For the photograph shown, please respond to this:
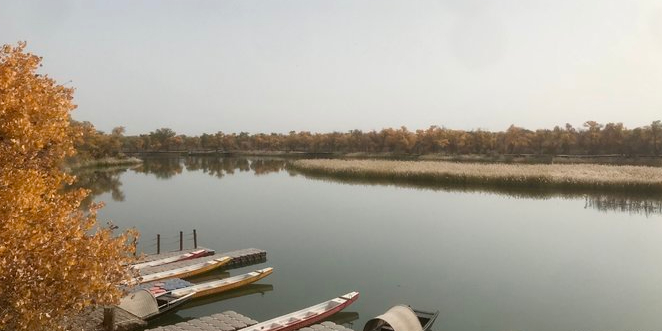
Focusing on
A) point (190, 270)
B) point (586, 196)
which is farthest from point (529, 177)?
point (190, 270)

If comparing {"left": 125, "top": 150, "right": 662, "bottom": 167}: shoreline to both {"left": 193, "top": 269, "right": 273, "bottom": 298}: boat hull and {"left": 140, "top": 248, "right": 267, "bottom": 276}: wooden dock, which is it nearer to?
{"left": 140, "top": 248, "right": 267, "bottom": 276}: wooden dock

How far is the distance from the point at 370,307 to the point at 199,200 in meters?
33.6

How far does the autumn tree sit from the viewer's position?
8625mm

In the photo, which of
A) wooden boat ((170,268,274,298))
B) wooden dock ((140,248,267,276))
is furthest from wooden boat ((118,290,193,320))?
wooden dock ((140,248,267,276))

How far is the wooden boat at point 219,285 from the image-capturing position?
768 inches

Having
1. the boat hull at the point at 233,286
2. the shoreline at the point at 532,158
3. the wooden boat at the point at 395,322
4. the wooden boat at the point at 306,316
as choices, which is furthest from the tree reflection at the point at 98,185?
the shoreline at the point at 532,158

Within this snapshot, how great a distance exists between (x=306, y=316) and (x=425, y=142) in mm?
115366

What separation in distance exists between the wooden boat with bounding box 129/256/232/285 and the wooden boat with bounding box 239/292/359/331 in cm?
797

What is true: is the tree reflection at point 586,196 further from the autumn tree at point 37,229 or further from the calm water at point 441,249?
the autumn tree at point 37,229

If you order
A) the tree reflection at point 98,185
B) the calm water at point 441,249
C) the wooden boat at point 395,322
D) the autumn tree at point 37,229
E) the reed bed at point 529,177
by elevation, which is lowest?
the calm water at point 441,249

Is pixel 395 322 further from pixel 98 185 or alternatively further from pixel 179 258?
pixel 98 185

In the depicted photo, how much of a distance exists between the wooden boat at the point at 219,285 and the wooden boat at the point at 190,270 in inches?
90.2

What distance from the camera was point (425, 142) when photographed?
128 meters

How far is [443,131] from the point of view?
133m
